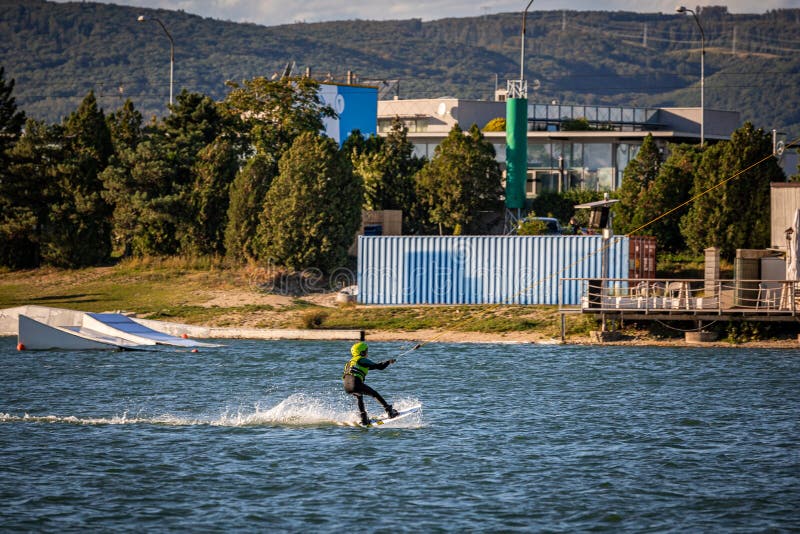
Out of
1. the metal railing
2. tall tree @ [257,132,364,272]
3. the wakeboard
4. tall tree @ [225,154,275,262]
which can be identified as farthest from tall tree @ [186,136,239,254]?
the wakeboard

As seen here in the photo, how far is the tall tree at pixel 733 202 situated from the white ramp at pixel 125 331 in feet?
88.1

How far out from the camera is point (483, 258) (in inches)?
2109

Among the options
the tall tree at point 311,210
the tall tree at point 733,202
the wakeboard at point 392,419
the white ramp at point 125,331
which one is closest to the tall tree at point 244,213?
the tall tree at point 311,210

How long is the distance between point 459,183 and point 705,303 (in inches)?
987

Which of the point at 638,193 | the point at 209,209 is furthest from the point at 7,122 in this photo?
the point at 638,193

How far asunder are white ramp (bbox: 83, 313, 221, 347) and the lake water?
4.64 m

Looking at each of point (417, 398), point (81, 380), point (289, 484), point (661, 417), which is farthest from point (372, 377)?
point (289, 484)

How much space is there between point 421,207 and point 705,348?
93.3ft

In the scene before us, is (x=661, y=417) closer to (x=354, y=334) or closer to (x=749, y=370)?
(x=749, y=370)

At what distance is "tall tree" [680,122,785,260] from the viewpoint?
60.1m

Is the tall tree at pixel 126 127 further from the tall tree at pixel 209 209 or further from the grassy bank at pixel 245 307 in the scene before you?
the grassy bank at pixel 245 307

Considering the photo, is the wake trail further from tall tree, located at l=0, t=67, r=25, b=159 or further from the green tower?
tall tree, located at l=0, t=67, r=25, b=159

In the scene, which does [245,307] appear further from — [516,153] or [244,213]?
[516,153]

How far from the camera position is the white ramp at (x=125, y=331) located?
47.7 m
